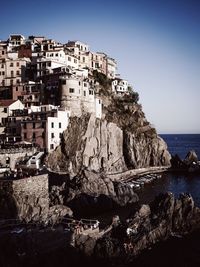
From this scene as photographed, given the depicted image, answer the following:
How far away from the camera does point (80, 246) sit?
35750 millimetres

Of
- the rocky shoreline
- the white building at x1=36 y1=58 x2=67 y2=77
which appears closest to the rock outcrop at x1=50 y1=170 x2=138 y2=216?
the rocky shoreline

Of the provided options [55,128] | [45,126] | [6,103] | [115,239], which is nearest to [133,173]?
[55,128]

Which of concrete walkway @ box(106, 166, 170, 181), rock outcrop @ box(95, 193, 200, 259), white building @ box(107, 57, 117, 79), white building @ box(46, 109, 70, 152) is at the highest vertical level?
white building @ box(107, 57, 117, 79)

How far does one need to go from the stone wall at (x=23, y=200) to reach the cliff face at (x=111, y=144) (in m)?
19.6

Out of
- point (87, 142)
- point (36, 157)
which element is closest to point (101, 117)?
point (87, 142)

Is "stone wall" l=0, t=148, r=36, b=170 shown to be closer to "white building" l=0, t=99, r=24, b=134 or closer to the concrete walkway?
"white building" l=0, t=99, r=24, b=134

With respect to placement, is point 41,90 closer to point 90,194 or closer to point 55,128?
point 55,128

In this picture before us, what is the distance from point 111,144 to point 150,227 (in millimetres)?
43490

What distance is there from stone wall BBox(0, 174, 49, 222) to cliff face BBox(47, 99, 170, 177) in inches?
772

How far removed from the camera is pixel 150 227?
140 feet

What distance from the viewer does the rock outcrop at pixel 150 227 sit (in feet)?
122

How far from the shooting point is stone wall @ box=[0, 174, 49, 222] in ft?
137

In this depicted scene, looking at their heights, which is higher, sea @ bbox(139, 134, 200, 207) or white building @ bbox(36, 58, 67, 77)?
white building @ bbox(36, 58, 67, 77)

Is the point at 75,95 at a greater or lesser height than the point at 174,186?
greater
